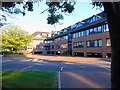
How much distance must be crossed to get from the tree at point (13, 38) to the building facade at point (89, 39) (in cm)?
1257

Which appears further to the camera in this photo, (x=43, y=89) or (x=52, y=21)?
(x=43, y=89)

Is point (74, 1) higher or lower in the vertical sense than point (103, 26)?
lower

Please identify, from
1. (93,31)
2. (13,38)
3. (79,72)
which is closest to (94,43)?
(93,31)

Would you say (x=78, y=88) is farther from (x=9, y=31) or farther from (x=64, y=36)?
(x=64, y=36)

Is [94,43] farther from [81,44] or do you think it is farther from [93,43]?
[81,44]

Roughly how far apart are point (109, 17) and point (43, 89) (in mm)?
5120

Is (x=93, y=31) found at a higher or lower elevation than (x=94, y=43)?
higher

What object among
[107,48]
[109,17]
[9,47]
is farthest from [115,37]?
[9,47]

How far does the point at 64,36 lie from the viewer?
7819 centimetres

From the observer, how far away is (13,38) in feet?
205

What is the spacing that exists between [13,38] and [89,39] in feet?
64.7

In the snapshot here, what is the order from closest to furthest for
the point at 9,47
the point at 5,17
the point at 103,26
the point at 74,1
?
the point at 74,1 → the point at 5,17 → the point at 103,26 → the point at 9,47

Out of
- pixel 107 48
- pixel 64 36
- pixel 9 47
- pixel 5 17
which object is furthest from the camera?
pixel 64 36

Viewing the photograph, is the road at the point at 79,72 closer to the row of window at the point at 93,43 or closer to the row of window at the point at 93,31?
the row of window at the point at 93,43
